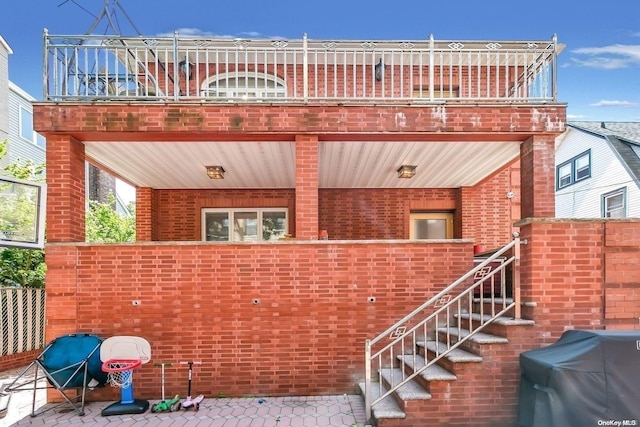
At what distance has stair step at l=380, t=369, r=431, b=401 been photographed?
3.73 meters

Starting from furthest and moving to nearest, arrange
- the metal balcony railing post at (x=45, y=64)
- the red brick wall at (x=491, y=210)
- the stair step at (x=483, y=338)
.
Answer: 1. the red brick wall at (x=491, y=210)
2. the metal balcony railing post at (x=45, y=64)
3. the stair step at (x=483, y=338)

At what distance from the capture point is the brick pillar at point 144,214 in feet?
23.8

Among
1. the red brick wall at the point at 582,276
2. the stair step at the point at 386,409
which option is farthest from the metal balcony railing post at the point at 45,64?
the red brick wall at the point at 582,276

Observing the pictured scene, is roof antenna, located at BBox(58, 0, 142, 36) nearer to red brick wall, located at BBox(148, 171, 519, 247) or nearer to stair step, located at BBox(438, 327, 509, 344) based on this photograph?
red brick wall, located at BBox(148, 171, 519, 247)

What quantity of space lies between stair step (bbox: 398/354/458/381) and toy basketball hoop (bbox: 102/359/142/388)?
3.39 metres

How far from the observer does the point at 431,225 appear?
321 inches

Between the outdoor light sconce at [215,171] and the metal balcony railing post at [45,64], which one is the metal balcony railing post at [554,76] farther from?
the metal balcony railing post at [45,64]

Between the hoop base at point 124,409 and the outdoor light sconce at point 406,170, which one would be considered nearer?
the hoop base at point 124,409

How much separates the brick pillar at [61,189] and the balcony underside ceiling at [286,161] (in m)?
0.39

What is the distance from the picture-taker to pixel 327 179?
718 centimetres

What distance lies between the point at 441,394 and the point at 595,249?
2481mm

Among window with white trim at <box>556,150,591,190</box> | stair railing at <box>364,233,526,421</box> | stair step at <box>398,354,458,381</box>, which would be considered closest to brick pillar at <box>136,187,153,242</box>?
stair railing at <box>364,233,526,421</box>

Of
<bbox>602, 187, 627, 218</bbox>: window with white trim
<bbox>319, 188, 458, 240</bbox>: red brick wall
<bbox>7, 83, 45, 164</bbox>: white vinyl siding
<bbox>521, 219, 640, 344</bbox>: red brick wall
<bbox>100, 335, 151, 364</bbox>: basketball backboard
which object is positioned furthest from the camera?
<bbox>602, 187, 627, 218</bbox>: window with white trim

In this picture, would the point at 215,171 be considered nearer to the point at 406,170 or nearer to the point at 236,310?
the point at 236,310
